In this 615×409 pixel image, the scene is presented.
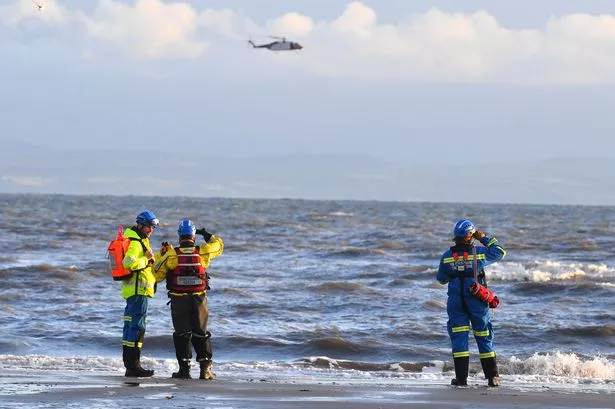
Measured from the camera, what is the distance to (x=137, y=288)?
13.4 m

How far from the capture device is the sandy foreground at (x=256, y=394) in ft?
36.1

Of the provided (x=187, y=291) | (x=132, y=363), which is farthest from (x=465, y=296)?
(x=132, y=363)

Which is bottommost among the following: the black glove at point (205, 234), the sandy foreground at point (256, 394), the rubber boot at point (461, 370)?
the sandy foreground at point (256, 394)

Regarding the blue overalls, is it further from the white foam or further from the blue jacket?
the white foam

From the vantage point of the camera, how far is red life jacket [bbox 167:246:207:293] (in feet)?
43.6

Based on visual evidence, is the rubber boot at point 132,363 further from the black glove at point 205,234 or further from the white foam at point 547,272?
the white foam at point 547,272

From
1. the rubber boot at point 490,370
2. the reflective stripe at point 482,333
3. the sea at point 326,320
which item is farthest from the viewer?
the sea at point 326,320

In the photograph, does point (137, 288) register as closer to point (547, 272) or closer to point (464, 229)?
point (464, 229)

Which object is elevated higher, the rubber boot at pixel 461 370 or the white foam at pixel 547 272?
the white foam at pixel 547 272

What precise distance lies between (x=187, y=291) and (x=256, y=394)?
1.90 meters

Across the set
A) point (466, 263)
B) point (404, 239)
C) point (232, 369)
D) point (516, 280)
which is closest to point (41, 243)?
point (404, 239)

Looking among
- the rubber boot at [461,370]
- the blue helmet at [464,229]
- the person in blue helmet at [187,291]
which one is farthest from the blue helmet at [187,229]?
the rubber boot at [461,370]

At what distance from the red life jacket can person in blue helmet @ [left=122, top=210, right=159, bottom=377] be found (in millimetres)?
289

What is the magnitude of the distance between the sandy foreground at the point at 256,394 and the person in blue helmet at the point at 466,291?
1.28 ft
